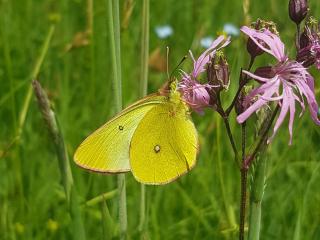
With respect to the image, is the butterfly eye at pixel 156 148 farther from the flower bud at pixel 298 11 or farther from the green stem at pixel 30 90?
the green stem at pixel 30 90

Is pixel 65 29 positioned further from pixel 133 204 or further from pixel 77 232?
pixel 77 232

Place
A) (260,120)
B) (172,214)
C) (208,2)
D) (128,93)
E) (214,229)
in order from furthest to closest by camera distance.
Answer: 1. (208,2)
2. (128,93)
3. (172,214)
4. (214,229)
5. (260,120)

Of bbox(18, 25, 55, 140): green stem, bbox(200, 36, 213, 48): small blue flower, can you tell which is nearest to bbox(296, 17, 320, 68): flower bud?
bbox(18, 25, 55, 140): green stem

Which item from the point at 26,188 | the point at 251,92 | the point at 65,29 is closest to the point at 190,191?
the point at 26,188

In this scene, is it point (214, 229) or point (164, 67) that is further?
point (164, 67)

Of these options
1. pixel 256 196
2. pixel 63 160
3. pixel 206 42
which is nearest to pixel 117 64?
pixel 63 160

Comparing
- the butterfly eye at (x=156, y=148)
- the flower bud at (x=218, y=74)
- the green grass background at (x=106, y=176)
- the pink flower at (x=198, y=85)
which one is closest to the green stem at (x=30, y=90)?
the green grass background at (x=106, y=176)

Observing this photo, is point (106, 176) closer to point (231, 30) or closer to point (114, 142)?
point (114, 142)
